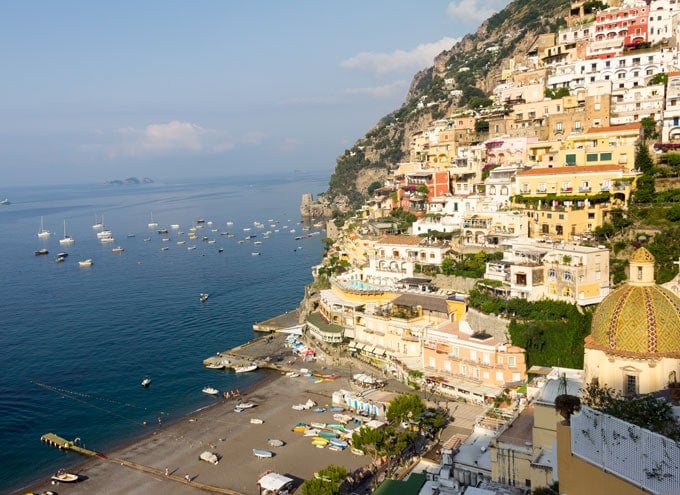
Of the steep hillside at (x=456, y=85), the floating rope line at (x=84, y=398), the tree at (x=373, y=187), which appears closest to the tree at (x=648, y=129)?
the steep hillside at (x=456, y=85)

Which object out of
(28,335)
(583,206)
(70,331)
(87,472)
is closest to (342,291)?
(583,206)

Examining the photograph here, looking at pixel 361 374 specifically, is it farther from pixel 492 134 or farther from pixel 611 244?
pixel 492 134

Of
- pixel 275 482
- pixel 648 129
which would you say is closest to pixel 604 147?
pixel 648 129

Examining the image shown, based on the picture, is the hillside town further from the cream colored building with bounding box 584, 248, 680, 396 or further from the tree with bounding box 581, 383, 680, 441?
the tree with bounding box 581, 383, 680, 441

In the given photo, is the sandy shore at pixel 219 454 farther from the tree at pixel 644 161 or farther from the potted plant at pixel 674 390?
the tree at pixel 644 161

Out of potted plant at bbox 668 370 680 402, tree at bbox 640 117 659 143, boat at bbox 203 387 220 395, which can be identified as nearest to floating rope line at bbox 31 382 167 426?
boat at bbox 203 387 220 395
